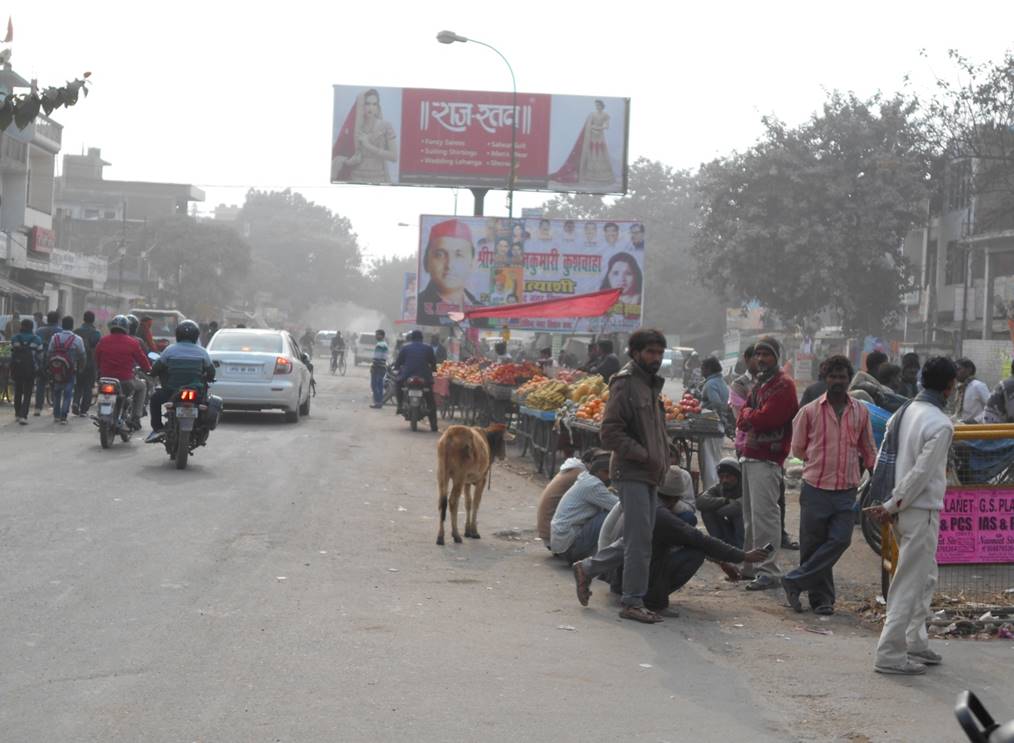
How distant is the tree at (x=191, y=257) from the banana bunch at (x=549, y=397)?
58.0 metres

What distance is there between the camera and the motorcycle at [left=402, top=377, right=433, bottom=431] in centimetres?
2348

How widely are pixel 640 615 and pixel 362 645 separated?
2134mm

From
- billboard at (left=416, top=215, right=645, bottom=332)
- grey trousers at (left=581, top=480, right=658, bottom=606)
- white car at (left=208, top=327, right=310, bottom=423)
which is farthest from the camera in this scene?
billboard at (left=416, top=215, right=645, bottom=332)

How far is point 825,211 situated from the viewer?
160ft

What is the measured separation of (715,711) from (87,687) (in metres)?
3.04

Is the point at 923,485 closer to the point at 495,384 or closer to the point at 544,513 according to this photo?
the point at 544,513

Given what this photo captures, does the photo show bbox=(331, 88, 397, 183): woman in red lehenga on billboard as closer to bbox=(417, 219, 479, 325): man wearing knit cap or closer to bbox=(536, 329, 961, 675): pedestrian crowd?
bbox=(417, 219, 479, 325): man wearing knit cap

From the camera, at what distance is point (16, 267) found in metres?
47.1

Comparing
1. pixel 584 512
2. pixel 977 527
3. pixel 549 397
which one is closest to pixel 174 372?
pixel 549 397

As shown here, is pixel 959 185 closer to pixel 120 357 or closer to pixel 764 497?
pixel 120 357

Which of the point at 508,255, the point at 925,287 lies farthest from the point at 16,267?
the point at 925,287

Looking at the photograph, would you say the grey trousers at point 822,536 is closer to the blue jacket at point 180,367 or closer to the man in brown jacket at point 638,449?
the man in brown jacket at point 638,449

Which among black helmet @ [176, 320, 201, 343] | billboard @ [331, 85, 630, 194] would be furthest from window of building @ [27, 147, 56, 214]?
black helmet @ [176, 320, 201, 343]

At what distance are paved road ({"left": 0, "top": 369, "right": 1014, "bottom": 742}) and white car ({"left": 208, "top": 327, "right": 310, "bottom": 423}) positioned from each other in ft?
29.6
